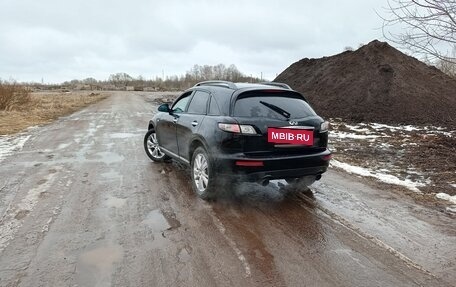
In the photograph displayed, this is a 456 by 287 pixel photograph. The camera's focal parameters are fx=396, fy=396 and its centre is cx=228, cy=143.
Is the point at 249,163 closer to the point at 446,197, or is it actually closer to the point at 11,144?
the point at 446,197

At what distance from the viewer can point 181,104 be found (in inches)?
270

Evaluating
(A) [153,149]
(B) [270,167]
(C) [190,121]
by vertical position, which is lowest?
(A) [153,149]

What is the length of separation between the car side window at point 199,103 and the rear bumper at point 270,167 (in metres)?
1.07

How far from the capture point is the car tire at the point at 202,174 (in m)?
5.24

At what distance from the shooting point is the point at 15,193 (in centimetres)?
580

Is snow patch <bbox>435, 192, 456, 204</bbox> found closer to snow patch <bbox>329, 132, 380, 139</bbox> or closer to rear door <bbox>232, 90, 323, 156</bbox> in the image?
rear door <bbox>232, 90, 323, 156</bbox>

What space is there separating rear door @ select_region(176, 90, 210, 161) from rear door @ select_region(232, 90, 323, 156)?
0.78 metres

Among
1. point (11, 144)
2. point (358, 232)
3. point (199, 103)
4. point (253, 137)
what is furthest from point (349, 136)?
point (11, 144)

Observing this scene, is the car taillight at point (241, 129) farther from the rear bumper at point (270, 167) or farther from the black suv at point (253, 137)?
Result: the rear bumper at point (270, 167)

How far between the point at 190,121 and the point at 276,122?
154 cm

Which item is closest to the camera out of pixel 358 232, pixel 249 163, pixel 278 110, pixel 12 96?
pixel 358 232

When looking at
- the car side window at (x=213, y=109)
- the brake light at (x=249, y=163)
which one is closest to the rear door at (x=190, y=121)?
the car side window at (x=213, y=109)

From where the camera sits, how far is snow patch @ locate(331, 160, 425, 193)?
21.4 feet

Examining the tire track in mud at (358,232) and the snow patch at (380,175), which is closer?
the tire track in mud at (358,232)
